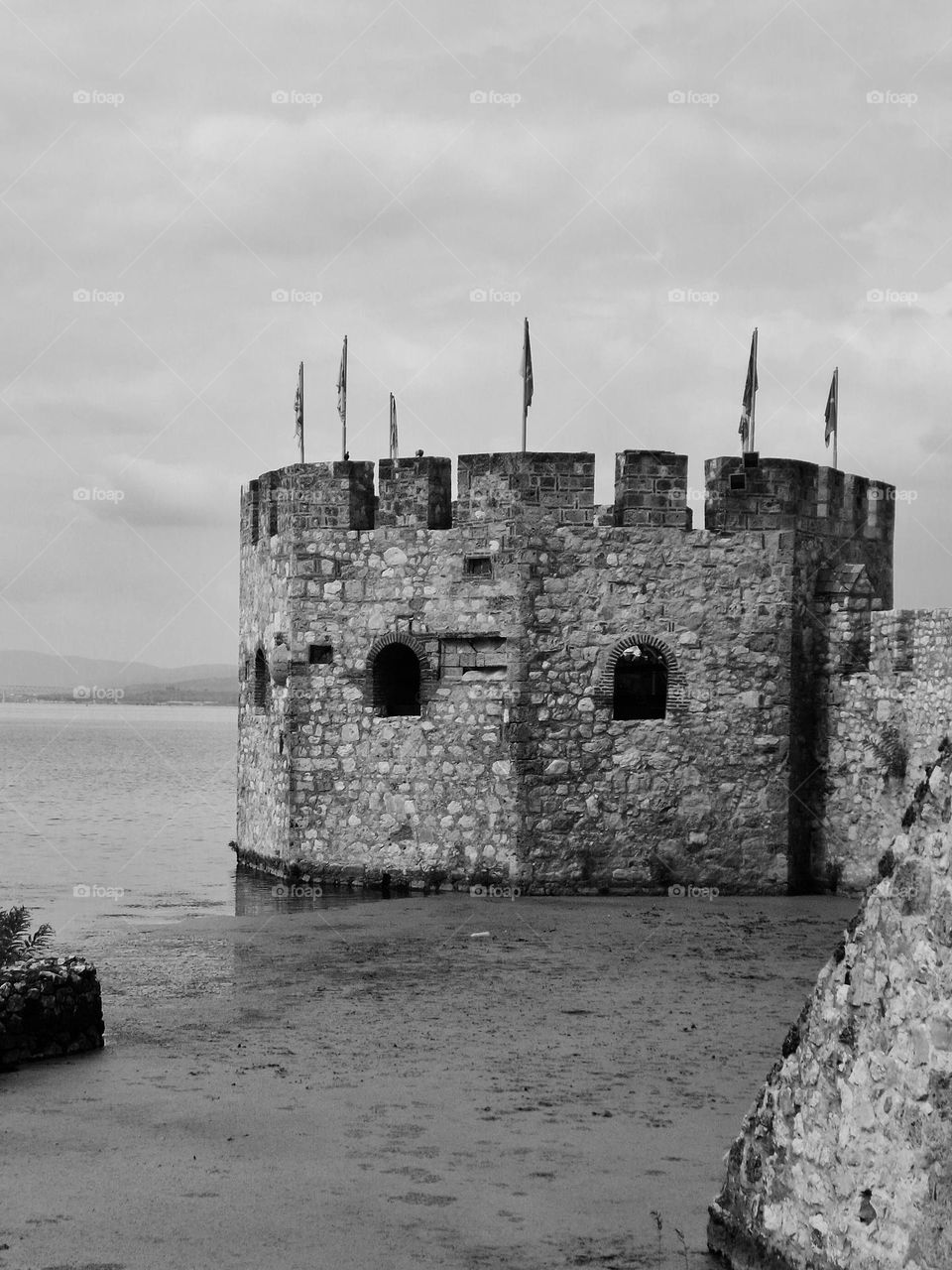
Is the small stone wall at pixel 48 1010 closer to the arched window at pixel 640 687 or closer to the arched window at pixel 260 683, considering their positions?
the arched window at pixel 640 687

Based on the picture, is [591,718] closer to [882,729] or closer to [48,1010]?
[882,729]

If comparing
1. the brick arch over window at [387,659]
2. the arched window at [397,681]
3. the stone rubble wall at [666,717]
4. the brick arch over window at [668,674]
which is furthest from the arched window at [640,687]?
the arched window at [397,681]

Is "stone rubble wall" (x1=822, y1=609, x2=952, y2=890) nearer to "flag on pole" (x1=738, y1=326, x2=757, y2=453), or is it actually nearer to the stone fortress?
the stone fortress

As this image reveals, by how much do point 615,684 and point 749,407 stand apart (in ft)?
12.4

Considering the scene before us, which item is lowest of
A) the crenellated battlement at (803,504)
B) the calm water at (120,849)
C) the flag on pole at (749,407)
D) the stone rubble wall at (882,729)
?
the calm water at (120,849)

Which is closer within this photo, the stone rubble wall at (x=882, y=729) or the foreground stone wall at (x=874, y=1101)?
the foreground stone wall at (x=874, y=1101)

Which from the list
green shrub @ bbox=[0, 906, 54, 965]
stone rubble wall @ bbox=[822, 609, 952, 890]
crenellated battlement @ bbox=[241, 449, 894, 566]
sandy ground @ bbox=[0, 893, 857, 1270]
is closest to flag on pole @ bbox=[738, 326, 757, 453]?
crenellated battlement @ bbox=[241, 449, 894, 566]

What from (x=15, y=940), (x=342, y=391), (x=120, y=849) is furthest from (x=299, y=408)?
(x=15, y=940)

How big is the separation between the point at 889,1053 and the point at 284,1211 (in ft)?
8.81

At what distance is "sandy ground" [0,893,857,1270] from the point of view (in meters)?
6.08

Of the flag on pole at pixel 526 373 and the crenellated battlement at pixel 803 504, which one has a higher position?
the flag on pole at pixel 526 373

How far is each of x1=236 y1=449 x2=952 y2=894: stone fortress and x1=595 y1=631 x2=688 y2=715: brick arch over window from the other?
0.03 meters

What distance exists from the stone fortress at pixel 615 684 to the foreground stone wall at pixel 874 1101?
1154 centimetres

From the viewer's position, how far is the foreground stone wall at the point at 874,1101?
504 cm
